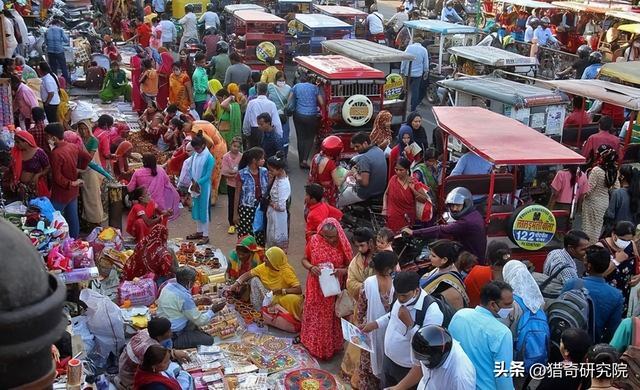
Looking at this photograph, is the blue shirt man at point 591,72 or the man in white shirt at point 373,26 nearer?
the blue shirt man at point 591,72

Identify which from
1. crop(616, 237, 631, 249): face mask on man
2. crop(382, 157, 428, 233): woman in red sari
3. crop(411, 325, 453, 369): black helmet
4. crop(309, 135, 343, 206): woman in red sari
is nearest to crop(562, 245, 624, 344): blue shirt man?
crop(616, 237, 631, 249): face mask on man

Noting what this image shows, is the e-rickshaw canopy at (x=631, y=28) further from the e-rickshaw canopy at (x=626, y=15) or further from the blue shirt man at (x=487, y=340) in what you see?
the blue shirt man at (x=487, y=340)

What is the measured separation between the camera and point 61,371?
5664 mm

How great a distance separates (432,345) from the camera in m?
4.25

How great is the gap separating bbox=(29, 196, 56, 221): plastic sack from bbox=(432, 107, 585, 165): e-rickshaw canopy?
4357 mm

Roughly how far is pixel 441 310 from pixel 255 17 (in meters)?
13.0

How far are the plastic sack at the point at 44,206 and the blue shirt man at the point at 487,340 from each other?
15.3 feet

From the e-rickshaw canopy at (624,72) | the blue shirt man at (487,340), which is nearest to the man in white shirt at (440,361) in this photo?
the blue shirt man at (487,340)

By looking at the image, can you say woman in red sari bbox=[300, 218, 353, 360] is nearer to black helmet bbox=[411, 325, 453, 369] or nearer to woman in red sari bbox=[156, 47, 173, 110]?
black helmet bbox=[411, 325, 453, 369]

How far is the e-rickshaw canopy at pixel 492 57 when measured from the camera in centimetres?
1401

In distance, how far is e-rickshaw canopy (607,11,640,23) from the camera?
60.0 feet

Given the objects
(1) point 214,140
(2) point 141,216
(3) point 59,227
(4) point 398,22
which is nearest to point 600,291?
(2) point 141,216

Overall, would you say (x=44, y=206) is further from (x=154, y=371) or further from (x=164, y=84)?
(x=164, y=84)

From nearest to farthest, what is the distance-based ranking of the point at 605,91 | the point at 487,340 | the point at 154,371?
the point at 487,340
the point at 154,371
the point at 605,91
